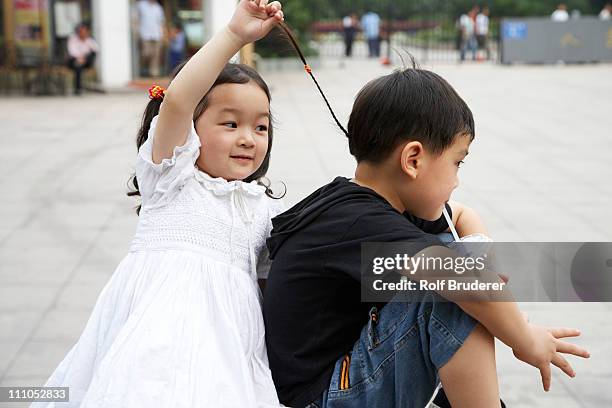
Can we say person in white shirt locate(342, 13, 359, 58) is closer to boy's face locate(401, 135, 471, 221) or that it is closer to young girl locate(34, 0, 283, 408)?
young girl locate(34, 0, 283, 408)

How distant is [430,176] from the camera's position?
2.08 metres

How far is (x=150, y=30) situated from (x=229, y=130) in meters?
12.9

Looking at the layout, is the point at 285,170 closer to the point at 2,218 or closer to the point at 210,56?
the point at 2,218

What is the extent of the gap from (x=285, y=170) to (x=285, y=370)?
5000 millimetres

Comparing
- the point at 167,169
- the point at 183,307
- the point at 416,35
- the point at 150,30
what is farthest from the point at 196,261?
the point at 416,35

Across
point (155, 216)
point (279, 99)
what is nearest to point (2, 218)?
point (155, 216)

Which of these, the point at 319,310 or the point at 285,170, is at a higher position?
the point at 319,310

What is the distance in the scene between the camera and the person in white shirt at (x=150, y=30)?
14438 mm

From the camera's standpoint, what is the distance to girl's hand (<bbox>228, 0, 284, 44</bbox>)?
2.04 m

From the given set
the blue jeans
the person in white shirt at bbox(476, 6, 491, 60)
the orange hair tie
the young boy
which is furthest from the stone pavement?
the person in white shirt at bbox(476, 6, 491, 60)

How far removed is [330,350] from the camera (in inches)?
82.3

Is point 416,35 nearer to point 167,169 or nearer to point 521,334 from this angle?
point 167,169

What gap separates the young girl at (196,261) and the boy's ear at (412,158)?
0.44 metres

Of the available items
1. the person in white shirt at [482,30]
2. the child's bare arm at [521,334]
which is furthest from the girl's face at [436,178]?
the person in white shirt at [482,30]
